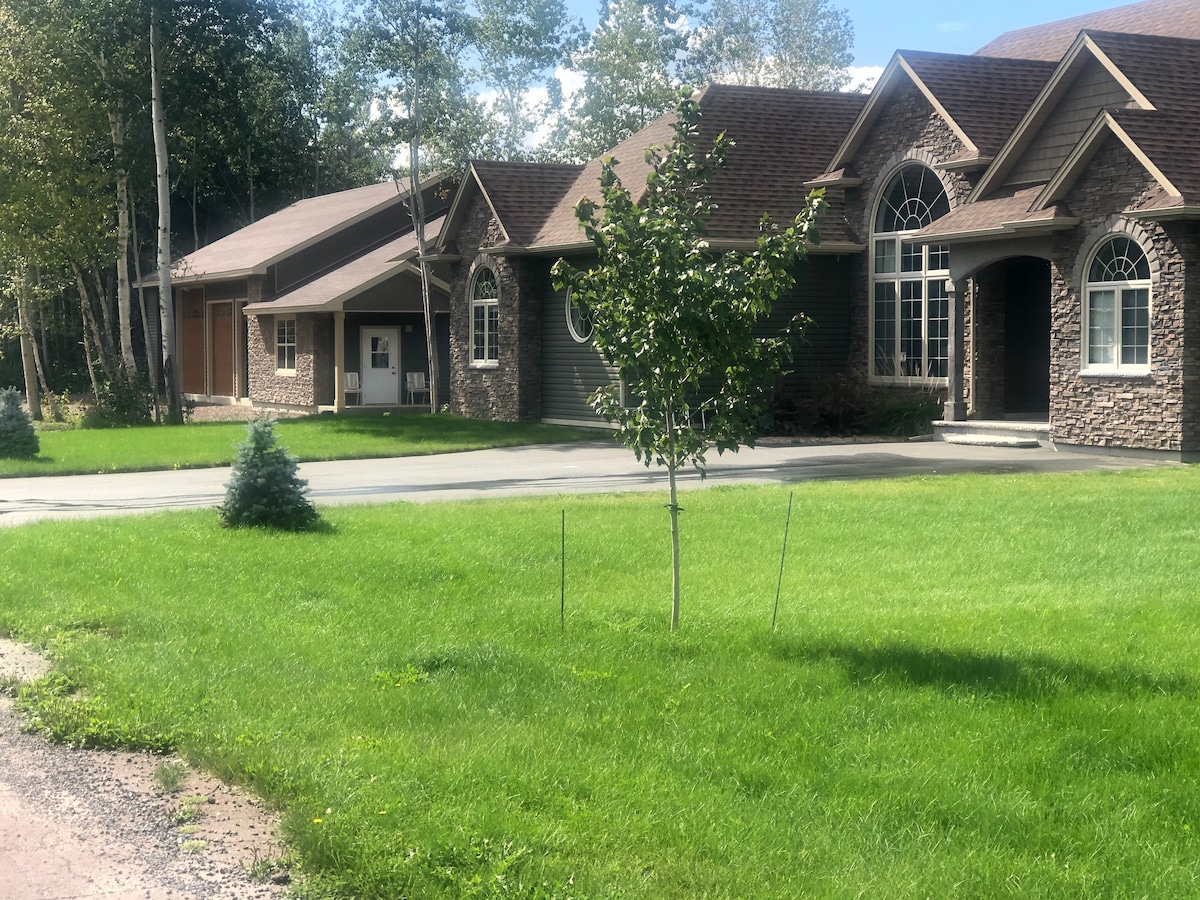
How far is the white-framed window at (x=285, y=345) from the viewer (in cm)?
3828

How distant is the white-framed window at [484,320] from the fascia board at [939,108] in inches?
381

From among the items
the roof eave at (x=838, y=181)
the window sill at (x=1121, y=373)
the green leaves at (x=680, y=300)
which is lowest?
the window sill at (x=1121, y=373)

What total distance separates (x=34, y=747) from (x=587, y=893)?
344cm

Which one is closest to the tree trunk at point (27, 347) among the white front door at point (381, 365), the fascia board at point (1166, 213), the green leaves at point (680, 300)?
the white front door at point (381, 365)

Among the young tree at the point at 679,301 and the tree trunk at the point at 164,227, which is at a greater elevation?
the tree trunk at the point at 164,227

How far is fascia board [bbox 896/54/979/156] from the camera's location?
2447 cm

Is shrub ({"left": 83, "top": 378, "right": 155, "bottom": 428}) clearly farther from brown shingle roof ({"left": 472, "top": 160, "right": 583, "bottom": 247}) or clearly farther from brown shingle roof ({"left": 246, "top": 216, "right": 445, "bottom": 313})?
brown shingle roof ({"left": 472, "top": 160, "right": 583, "bottom": 247})

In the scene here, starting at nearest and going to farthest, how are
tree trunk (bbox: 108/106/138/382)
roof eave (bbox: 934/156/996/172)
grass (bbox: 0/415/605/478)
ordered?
grass (bbox: 0/415/605/478) < roof eave (bbox: 934/156/996/172) < tree trunk (bbox: 108/106/138/382)

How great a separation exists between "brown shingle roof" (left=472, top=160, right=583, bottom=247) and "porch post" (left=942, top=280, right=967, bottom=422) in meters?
9.03

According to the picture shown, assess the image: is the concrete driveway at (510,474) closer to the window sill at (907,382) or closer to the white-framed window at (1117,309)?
the white-framed window at (1117,309)

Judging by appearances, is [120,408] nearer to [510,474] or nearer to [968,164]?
[510,474]

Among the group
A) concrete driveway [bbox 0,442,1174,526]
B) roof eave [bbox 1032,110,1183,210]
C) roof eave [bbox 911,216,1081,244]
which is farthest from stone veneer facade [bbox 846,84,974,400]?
concrete driveway [bbox 0,442,1174,526]

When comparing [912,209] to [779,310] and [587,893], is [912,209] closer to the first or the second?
[779,310]

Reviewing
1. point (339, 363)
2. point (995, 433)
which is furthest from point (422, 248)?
point (995, 433)
